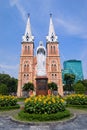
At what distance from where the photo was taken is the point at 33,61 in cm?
5347

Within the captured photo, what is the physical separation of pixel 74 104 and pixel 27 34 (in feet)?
147

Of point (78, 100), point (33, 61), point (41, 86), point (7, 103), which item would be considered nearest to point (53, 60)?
point (33, 61)

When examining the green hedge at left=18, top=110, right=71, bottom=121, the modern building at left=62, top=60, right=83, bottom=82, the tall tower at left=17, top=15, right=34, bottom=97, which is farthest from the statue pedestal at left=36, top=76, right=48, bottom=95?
the modern building at left=62, top=60, right=83, bottom=82

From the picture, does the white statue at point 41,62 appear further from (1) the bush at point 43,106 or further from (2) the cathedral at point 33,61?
(2) the cathedral at point 33,61

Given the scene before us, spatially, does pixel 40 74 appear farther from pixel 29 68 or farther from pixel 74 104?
pixel 29 68

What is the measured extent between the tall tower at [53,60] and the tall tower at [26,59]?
5747 millimetres

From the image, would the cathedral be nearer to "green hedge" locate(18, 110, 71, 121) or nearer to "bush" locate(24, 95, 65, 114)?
"bush" locate(24, 95, 65, 114)

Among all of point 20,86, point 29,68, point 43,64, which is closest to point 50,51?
point 29,68

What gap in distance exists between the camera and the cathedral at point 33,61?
164 ft

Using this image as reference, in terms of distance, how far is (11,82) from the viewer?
5581cm

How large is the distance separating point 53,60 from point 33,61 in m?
6.95

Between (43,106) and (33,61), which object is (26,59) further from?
(43,106)

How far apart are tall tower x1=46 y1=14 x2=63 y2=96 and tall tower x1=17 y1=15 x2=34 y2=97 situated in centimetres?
575

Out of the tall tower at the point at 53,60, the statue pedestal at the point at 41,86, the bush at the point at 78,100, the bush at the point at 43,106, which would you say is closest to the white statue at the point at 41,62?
the statue pedestal at the point at 41,86
